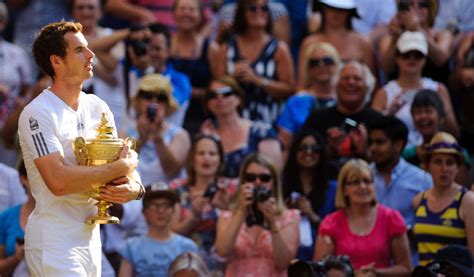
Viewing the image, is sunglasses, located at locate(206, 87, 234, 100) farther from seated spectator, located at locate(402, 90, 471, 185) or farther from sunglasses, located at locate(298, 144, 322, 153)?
seated spectator, located at locate(402, 90, 471, 185)

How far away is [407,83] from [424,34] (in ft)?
1.86

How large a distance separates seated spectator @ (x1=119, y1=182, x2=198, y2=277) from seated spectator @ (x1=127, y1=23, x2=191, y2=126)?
1.93 metres

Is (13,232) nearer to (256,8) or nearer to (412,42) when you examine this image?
(256,8)

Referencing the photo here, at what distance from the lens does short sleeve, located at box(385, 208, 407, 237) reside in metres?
9.20

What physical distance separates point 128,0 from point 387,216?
16.2ft

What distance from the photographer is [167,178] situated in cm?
1070

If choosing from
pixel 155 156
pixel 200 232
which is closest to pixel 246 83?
pixel 155 156

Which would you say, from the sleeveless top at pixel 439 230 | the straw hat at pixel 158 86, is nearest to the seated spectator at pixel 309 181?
→ the sleeveless top at pixel 439 230

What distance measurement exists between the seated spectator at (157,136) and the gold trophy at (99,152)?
3915 mm

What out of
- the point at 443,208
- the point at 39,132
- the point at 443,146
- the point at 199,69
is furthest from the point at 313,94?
the point at 39,132

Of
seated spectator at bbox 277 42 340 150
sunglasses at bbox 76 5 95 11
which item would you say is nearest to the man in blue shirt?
seated spectator at bbox 277 42 340 150

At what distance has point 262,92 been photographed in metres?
11.6

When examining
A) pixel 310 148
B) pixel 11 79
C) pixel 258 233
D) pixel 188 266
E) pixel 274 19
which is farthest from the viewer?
pixel 274 19

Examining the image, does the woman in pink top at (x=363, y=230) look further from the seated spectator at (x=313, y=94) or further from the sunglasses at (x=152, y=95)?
the sunglasses at (x=152, y=95)
